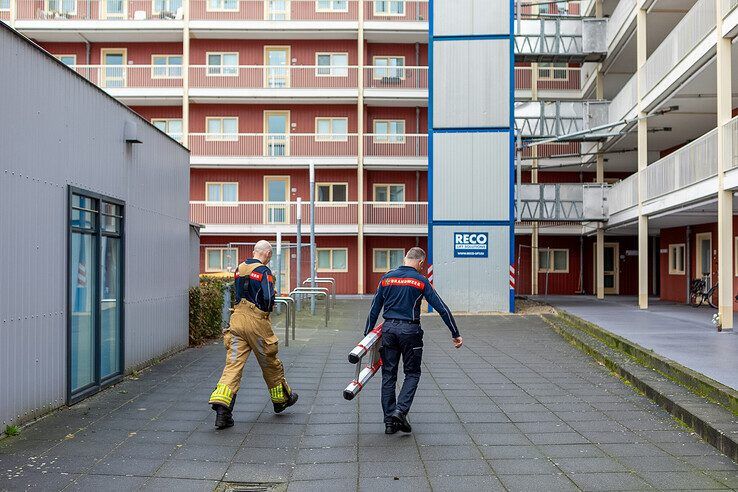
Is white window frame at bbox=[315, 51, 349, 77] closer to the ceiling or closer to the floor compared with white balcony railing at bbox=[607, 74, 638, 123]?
closer to the ceiling

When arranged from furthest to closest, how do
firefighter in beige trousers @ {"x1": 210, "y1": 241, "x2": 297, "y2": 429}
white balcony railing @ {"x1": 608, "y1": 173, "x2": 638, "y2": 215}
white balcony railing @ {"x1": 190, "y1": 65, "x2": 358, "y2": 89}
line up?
white balcony railing @ {"x1": 190, "y1": 65, "x2": 358, "y2": 89}, white balcony railing @ {"x1": 608, "y1": 173, "x2": 638, "y2": 215}, firefighter in beige trousers @ {"x1": 210, "y1": 241, "x2": 297, "y2": 429}

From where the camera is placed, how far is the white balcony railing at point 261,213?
3456 cm

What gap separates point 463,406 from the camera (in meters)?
8.62

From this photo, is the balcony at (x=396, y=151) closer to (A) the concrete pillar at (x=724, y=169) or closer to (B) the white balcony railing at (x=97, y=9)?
(B) the white balcony railing at (x=97, y=9)

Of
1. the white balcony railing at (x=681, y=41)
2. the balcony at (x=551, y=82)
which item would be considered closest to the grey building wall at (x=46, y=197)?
the white balcony railing at (x=681, y=41)

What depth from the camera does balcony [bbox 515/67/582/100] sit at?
35.4m

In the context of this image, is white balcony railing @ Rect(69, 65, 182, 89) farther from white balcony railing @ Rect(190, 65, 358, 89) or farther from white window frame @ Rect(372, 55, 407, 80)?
white window frame @ Rect(372, 55, 407, 80)

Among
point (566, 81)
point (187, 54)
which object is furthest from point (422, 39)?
point (187, 54)

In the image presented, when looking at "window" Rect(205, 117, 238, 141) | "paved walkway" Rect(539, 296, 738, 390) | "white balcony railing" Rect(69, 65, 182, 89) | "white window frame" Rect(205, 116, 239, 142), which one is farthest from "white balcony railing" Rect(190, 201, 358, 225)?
"paved walkway" Rect(539, 296, 738, 390)

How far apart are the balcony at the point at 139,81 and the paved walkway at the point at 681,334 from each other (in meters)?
22.3

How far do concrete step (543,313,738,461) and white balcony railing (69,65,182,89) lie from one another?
27.3m

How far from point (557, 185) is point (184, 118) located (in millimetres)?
17401

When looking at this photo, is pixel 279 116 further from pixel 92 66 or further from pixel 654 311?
pixel 654 311

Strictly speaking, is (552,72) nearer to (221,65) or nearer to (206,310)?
(221,65)
